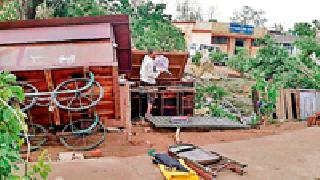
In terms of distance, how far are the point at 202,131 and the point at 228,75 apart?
1644 cm

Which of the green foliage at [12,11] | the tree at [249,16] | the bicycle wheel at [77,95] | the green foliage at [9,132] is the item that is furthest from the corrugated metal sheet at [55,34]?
the tree at [249,16]

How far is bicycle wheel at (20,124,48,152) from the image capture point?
751 cm

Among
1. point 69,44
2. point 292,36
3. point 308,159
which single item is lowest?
point 308,159

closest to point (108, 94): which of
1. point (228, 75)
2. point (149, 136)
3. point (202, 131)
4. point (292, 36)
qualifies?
point (149, 136)

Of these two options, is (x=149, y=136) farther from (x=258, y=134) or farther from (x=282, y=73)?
(x=282, y=73)

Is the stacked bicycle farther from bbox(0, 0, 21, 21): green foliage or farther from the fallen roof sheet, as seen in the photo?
bbox(0, 0, 21, 21): green foliage

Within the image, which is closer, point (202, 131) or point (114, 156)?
point (114, 156)

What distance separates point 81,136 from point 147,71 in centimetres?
417

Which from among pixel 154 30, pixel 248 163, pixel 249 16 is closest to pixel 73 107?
pixel 248 163

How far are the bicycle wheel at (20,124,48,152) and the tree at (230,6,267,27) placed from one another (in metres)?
54.7

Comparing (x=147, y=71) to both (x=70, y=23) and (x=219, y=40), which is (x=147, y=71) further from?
(x=219, y=40)

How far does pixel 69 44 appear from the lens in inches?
302

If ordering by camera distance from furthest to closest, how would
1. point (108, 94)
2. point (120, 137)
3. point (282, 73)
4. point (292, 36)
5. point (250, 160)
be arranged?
1. point (292, 36)
2. point (282, 73)
3. point (120, 137)
4. point (108, 94)
5. point (250, 160)

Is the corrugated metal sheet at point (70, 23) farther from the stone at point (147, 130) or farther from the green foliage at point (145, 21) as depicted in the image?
the green foliage at point (145, 21)
